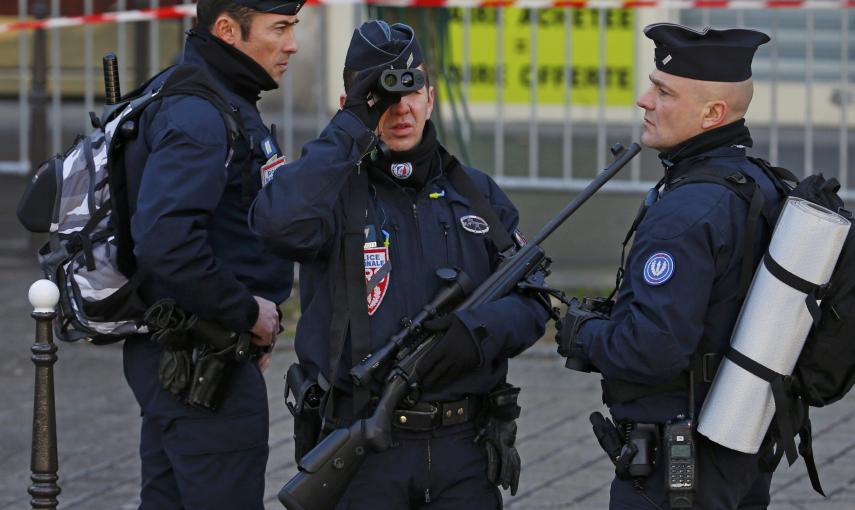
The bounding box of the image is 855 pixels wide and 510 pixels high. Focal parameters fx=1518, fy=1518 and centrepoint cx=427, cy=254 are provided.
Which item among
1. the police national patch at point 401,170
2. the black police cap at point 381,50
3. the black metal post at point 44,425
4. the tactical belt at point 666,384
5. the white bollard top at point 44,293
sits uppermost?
the black police cap at point 381,50

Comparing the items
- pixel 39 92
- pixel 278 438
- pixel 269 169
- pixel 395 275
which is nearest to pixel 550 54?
pixel 39 92

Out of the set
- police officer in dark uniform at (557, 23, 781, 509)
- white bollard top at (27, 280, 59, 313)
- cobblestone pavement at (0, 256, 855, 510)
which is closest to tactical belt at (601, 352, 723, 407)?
police officer in dark uniform at (557, 23, 781, 509)

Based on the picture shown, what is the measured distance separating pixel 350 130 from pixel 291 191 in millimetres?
214

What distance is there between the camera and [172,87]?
165 inches

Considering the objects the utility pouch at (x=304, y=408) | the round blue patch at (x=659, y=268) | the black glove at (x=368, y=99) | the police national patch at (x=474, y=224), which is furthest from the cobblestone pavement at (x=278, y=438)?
the black glove at (x=368, y=99)

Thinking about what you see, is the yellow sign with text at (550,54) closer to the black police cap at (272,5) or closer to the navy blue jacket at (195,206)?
the black police cap at (272,5)

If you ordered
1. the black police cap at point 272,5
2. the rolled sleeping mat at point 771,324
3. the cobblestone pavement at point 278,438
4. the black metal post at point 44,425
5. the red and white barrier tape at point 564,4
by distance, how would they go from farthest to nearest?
the red and white barrier tape at point 564,4, the cobblestone pavement at point 278,438, the black metal post at point 44,425, the black police cap at point 272,5, the rolled sleeping mat at point 771,324

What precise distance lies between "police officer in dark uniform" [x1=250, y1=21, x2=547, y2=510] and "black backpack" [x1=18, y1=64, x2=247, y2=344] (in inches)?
18.5

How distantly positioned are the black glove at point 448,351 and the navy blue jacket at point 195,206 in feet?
1.63

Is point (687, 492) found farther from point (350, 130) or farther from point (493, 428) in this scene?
point (350, 130)

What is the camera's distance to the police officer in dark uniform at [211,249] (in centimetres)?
404

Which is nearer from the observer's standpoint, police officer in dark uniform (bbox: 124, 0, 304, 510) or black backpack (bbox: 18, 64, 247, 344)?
police officer in dark uniform (bbox: 124, 0, 304, 510)

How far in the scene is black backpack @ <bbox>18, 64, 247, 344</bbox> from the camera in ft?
13.8

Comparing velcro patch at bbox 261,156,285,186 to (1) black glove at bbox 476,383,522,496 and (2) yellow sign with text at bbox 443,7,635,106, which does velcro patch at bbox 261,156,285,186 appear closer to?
(1) black glove at bbox 476,383,522,496
